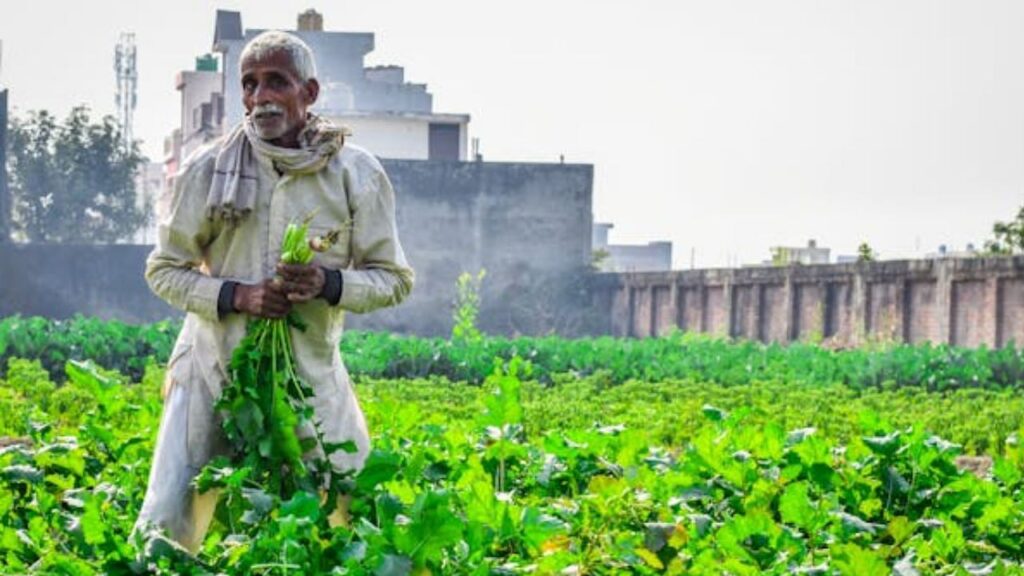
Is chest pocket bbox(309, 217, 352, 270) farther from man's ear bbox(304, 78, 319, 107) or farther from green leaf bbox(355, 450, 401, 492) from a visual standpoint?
green leaf bbox(355, 450, 401, 492)

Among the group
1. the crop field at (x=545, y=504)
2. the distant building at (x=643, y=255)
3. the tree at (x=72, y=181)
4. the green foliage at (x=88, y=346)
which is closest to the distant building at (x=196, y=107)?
the tree at (x=72, y=181)

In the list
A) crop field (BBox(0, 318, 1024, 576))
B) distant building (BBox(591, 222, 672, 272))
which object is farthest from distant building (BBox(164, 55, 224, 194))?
crop field (BBox(0, 318, 1024, 576))

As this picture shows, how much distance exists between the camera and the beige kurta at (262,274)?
6.62 metres

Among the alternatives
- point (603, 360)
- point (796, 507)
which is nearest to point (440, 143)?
point (603, 360)

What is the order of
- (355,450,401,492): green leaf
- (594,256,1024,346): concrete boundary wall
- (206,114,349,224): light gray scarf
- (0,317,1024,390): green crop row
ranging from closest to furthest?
(355,450,401,492): green leaf < (206,114,349,224): light gray scarf < (0,317,1024,390): green crop row < (594,256,1024,346): concrete boundary wall

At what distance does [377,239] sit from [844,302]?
31132 mm

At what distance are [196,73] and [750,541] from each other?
7429 centimetres

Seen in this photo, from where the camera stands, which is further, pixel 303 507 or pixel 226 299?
pixel 226 299

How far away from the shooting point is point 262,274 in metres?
6.77

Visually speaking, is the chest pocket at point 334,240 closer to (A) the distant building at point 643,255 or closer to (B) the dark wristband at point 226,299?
(B) the dark wristband at point 226,299

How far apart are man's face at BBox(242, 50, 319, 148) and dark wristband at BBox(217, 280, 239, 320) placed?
42 cm

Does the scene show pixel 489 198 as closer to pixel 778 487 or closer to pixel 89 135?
pixel 89 135

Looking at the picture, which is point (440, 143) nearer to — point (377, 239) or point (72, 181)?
point (72, 181)

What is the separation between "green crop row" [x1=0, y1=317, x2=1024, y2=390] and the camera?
2584cm
